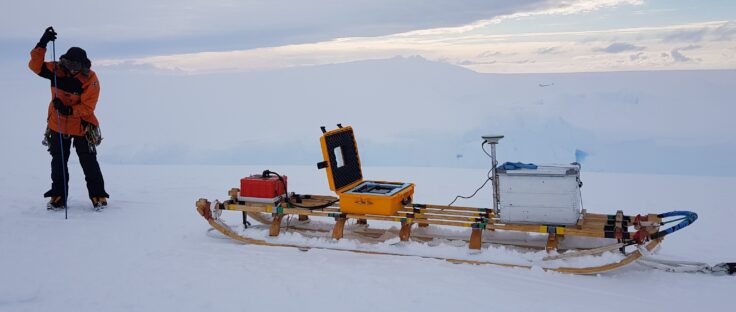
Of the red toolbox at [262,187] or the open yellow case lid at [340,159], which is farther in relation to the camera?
the red toolbox at [262,187]

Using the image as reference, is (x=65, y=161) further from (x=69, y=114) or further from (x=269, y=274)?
(x=269, y=274)

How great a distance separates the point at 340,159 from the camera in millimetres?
5156

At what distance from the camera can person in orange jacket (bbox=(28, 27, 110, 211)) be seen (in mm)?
6078

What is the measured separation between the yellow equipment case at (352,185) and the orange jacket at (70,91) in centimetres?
271

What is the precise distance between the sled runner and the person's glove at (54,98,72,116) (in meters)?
2.06

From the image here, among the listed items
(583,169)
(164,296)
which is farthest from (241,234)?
(583,169)

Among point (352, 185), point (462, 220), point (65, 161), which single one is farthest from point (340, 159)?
point (65, 161)

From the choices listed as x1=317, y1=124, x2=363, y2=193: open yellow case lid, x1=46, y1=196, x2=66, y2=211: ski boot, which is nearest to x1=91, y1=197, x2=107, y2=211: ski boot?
x1=46, y1=196, x2=66, y2=211: ski boot

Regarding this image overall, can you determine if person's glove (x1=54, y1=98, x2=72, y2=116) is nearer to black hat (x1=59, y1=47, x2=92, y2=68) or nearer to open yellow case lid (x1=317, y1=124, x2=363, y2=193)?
black hat (x1=59, y1=47, x2=92, y2=68)

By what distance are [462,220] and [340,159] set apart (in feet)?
3.76

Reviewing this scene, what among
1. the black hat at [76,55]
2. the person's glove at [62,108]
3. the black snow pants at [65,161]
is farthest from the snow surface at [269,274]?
the black hat at [76,55]

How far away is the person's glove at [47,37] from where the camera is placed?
6.07 meters

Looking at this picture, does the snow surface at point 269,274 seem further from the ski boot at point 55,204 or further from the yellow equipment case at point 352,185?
the yellow equipment case at point 352,185

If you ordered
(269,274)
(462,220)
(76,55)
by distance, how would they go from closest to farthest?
(269,274)
(462,220)
(76,55)
